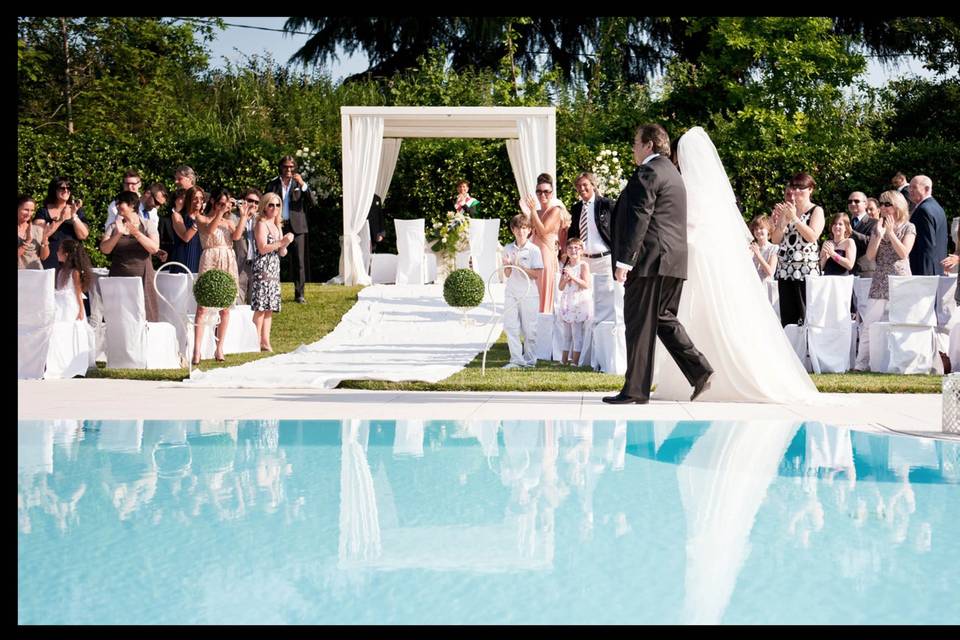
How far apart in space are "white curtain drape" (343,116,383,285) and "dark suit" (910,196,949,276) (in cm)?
805

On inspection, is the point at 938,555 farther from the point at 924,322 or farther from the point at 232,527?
the point at 924,322

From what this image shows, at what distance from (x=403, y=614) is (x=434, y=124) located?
47.6ft

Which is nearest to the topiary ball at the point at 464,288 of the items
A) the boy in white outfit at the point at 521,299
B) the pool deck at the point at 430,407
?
the boy in white outfit at the point at 521,299

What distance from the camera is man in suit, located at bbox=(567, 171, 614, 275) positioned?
36.3 ft

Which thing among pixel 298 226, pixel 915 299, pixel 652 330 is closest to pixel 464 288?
pixel 652 330

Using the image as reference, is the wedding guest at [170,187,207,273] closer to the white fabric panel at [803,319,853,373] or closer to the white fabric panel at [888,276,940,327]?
the white fabric panel at [803,319,853,373]

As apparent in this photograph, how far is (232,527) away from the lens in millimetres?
3977

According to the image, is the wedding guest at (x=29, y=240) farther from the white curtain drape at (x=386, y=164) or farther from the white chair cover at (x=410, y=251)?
the white curtain drape at (x=386, y=164)

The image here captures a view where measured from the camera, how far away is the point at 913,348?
9969mm

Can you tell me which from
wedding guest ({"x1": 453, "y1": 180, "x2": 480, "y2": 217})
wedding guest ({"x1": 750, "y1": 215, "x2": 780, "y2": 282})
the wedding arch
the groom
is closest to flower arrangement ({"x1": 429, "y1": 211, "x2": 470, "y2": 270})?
wedding guest ({"x1": 453, "y1": 180, "x2": 480, "y2": 217})

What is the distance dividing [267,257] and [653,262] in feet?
17.4

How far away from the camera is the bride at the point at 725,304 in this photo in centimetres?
777

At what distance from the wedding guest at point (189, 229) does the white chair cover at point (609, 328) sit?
4224 millimetres
